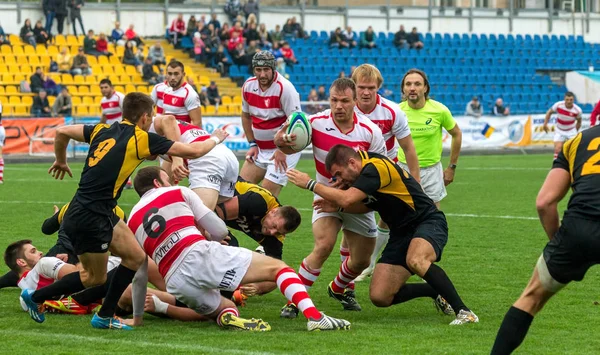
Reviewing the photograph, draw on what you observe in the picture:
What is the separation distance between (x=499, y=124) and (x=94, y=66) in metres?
13.5

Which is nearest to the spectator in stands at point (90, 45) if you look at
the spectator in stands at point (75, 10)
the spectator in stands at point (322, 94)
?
the spectator in stands at point (75, 10)

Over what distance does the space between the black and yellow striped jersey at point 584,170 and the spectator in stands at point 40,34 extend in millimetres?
29080

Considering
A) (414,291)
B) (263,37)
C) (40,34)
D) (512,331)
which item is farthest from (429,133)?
(263,37)

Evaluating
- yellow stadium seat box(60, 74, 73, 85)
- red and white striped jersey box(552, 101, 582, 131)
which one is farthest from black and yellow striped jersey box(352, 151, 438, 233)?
yellow stadium seat box(60, 74, 73, 85)

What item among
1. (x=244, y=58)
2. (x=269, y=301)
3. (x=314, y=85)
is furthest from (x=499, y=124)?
(x=269, y=301)

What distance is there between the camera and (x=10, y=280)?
9.35 m

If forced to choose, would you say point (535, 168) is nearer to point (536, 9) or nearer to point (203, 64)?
point (203, 64)

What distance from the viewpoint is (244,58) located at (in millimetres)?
36156

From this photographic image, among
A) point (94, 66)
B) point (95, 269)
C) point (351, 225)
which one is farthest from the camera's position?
point (94, 66)

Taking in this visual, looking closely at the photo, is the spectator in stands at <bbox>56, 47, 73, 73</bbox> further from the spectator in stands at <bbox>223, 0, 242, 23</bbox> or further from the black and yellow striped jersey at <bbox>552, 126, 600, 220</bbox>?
the black and yellow striped jersey at <bbox>552, 126, 600, 220</bbox>

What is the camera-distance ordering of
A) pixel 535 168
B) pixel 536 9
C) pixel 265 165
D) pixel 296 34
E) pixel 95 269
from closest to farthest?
1. pixel 95 269
2. pixel 265 165
3. pixel 535 168
4. pixel 296 34
5. pixel 536 9

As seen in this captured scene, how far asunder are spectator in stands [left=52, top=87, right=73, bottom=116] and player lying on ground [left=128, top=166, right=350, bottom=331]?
21.1 meters

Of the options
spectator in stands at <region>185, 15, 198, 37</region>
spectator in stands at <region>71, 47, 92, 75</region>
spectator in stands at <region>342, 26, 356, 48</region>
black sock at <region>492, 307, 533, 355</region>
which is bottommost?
black sock at <region>492, 307, 533, 355</region>

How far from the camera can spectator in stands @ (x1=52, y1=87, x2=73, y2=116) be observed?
28.2m
